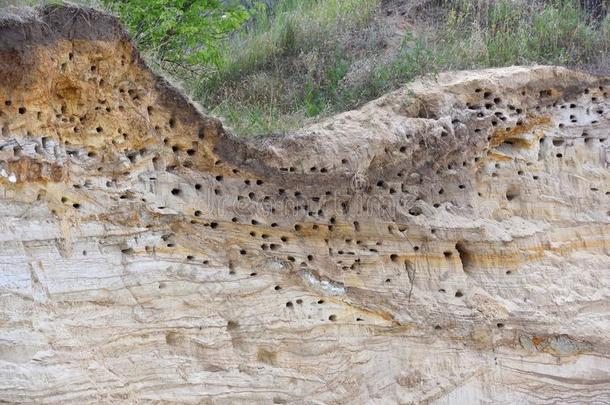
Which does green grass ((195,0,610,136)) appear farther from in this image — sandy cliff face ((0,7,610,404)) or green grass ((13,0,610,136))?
sandy cliff face ((0,7,610,404))

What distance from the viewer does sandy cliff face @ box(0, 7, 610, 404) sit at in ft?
19.5

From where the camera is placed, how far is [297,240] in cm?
679

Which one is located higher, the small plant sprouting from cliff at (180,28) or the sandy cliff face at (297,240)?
the small plant sprouting from cliff at (180,28)

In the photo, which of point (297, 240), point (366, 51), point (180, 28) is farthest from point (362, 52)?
point (297, 240)

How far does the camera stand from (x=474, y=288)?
735 cm

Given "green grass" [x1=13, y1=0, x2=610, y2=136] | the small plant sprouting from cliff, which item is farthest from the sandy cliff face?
the small plant sprouting from cliff

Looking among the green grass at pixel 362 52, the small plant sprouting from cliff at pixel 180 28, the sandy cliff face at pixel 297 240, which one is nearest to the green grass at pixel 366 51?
the green grass at pixel 362 52

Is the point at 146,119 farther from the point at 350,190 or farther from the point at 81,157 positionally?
the point at 350,190

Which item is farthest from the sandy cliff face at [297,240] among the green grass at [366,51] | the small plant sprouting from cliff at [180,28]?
the small plant sprouting from cliff at [180,28]

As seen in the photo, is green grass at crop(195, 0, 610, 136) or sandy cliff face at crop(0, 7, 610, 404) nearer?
sandy cliff face at crop(0, 7, 610, 404)

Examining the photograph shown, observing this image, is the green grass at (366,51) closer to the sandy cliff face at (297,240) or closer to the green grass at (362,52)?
the green grass at (362,52)

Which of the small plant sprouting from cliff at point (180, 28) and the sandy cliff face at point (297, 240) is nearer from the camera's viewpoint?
the sandy cliff face at point (297, 240)

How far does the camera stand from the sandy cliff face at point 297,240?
5945mm

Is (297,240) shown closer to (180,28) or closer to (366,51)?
(180,28)
